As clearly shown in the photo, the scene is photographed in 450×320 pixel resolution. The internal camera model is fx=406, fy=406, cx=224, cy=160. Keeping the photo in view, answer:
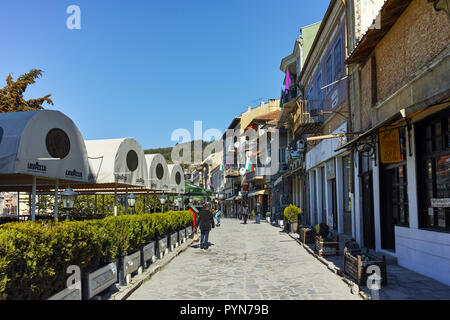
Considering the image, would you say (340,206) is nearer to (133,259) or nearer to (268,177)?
(133,259)

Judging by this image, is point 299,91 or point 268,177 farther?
point 268,177

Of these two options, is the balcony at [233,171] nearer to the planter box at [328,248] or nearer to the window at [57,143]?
the planter box at [328,248]

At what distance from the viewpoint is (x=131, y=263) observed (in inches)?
342

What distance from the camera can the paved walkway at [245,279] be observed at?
23.9 feet

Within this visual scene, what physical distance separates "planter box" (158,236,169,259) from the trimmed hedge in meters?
3.79

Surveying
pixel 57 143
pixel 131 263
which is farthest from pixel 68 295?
pixel 57 143

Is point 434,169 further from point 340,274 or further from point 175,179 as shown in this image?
point 175,179

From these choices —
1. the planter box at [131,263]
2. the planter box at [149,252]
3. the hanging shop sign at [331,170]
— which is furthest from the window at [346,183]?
the planter box at [131,263]

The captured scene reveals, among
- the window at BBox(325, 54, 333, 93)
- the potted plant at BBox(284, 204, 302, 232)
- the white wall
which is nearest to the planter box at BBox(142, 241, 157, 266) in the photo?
the white wall

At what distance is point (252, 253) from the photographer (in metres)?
13.4

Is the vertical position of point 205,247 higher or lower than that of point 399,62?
lower

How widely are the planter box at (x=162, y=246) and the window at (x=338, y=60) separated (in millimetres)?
8893
